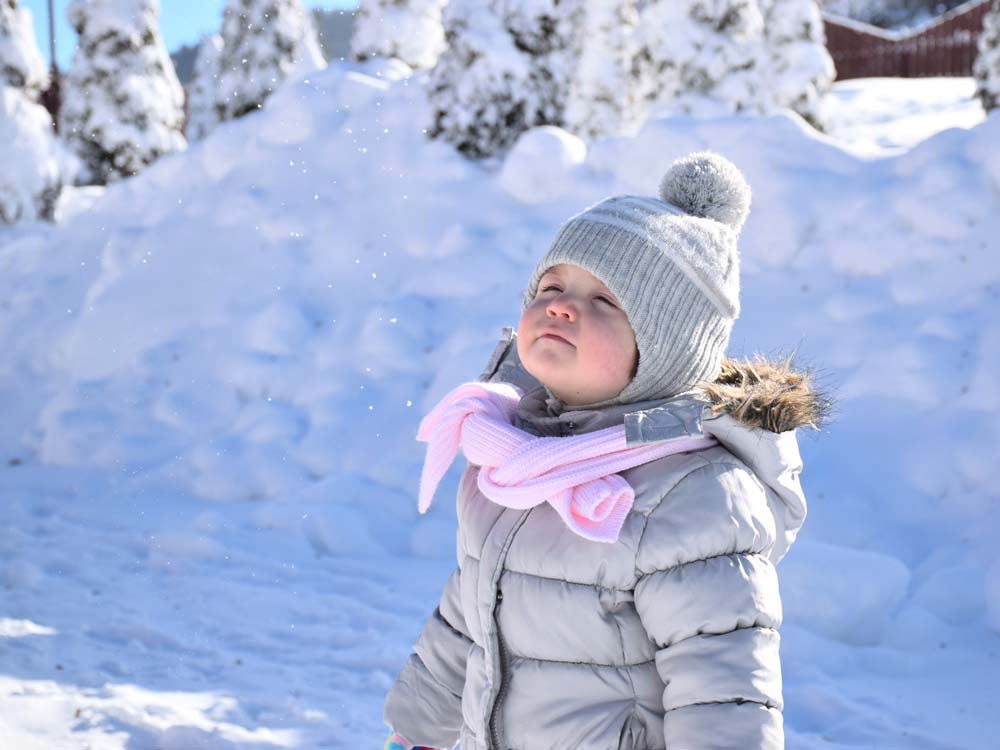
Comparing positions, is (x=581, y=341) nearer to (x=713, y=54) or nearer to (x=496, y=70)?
(x=496, y=70)

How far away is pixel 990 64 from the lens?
8039 millimetres

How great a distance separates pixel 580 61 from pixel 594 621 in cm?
1205

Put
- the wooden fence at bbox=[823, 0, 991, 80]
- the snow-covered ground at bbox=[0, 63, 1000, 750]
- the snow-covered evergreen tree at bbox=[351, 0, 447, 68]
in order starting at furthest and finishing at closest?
the wooden fence at bbox=[823, 0, 991, 80]
the snow-covered evergreen tree at bbox=[351, 0, 447, 68]
the snow-covered ground at bbox=[0, 63, 1000, 750]

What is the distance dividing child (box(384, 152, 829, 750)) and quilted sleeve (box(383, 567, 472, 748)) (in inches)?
3.5

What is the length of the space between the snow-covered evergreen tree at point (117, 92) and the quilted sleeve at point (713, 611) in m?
17.6

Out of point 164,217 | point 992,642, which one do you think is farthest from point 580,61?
point 992,642

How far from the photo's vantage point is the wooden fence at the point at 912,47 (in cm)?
2039

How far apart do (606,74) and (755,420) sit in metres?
12.0

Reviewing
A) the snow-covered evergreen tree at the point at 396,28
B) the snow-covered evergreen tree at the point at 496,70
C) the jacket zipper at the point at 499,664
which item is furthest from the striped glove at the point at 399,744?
the snow-covered evergreen tree at the point at 396,28

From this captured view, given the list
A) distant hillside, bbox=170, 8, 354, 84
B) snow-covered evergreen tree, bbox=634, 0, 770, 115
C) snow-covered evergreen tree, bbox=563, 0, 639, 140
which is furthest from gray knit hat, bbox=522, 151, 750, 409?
distant hillside, bbox=170, 8, 354, 84

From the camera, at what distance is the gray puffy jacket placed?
64.8 inches

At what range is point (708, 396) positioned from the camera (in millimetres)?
1909

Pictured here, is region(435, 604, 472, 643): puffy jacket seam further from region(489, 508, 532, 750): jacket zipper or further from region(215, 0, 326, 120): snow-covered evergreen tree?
region(215, 0, 326, 120): snow-covered evergreen tree

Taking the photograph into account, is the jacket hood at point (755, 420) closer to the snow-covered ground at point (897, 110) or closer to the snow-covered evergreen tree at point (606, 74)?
the snow-covered ground at point (897, 110)
